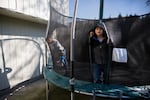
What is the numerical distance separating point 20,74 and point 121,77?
3110mm

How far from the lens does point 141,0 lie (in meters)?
3.31

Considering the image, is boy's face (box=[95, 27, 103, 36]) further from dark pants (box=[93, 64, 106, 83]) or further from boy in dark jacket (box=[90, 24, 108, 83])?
dark pants (box=[93, 64, 106, 83])

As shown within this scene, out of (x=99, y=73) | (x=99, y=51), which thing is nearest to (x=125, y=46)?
(x=99, y=51)

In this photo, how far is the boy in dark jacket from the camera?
3.38 meters

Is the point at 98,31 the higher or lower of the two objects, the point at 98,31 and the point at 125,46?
the higher

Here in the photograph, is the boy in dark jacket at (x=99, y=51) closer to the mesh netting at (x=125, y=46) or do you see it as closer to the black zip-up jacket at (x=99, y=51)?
the black zip-up jacket at (x=99, y=51)

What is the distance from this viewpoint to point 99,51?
3439 millimetres

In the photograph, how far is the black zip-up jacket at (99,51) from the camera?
3385mm

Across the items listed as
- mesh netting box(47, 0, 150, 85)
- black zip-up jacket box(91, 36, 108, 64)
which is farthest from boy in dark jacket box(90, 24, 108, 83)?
mesh netting box(47, 0, 150, 85)

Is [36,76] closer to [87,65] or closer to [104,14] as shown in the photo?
[87,65]

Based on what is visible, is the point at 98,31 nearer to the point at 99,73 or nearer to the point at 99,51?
the point at 99,51

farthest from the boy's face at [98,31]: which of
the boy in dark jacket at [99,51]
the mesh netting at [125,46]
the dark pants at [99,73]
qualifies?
the dark pants at [99,73]

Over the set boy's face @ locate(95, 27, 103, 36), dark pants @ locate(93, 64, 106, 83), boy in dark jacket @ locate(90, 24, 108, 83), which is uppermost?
boy's face @ locate(95, 27, 103, 36)

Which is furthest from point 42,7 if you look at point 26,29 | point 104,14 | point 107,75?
point 107,75
